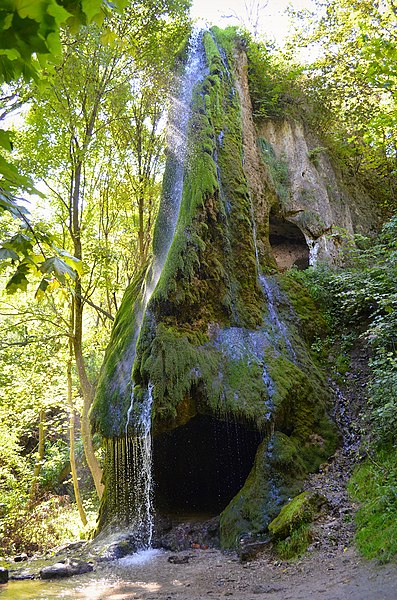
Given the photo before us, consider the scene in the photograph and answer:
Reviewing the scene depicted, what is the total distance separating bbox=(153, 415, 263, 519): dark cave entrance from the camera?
805 centimetres

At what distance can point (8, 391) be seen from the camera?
12.8 metres

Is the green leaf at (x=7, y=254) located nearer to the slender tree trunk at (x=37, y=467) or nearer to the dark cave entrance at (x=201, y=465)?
the dark cave entrance at (x=201, y=465)

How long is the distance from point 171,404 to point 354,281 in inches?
209

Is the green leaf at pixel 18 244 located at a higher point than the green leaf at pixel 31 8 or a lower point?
lower

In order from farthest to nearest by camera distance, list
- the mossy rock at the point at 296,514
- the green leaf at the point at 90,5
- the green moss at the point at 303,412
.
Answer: the green moss at the point at 303,412 < the mossy rock at the point at 296,514 < the green leaf at the point at 90,5

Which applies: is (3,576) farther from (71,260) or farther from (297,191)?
(297,191)

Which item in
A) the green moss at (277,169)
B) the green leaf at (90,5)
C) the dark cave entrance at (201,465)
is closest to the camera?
the green leaf at (90,5)

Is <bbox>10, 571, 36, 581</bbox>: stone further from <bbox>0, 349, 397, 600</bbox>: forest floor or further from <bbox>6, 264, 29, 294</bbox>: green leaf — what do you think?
<bbox>6, 264, 29, 294</bbox>: green leaf

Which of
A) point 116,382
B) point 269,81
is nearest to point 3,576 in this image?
point 116,382

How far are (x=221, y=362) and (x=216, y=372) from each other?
0.90 ft

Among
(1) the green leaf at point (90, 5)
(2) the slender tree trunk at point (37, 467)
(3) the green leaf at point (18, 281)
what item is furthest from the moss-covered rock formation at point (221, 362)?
(2) the slender tree trunk at point (37, 467)

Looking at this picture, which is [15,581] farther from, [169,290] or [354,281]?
[354,281]

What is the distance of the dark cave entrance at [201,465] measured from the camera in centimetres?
805

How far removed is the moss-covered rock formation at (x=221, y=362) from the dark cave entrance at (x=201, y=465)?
54 mm
